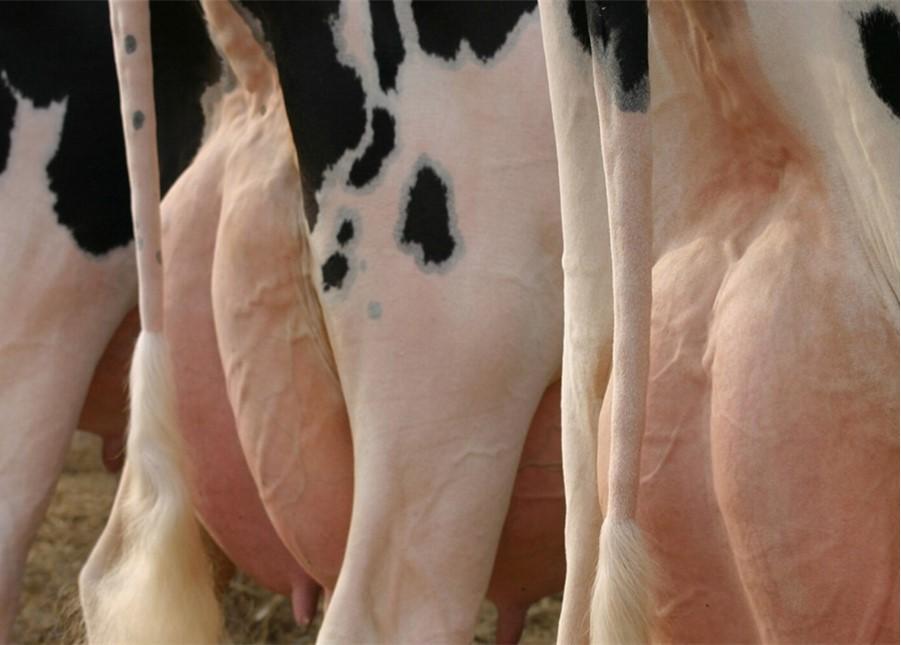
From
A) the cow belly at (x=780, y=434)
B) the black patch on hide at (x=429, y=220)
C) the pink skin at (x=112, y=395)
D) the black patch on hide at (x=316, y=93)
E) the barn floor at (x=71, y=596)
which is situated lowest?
the barn floor at (x=71, y=596)

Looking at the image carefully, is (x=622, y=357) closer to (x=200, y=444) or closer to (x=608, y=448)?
(x=608, y=448)

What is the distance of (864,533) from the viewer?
1.55 metres

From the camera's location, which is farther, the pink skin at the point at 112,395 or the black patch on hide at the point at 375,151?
the pink skin at the point at 112,395

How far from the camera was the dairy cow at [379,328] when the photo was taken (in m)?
2.06

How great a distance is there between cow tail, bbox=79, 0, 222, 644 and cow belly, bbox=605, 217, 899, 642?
0.64 metres

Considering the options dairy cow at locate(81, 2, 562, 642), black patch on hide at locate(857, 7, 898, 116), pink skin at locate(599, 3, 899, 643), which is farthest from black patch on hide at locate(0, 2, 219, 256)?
black patch on hide at locate(857, 7, 898, 116)

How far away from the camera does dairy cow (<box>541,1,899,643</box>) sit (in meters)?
1.53

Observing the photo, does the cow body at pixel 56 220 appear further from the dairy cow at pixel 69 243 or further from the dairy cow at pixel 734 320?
the dairy cow at pixel 734 320

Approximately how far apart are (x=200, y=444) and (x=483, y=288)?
0.51 meters

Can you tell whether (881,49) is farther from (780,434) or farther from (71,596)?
(71,596)

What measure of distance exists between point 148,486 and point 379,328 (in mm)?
313

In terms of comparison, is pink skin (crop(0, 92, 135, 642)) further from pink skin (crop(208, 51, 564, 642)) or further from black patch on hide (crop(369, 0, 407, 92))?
black patch on hide (crop(369, 0, 407, 92))

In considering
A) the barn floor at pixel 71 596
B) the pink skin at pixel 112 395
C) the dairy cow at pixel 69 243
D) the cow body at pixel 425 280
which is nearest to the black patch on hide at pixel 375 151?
the cow body at pixel 425 280

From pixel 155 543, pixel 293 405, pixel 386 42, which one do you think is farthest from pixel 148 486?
pixel 386 42
